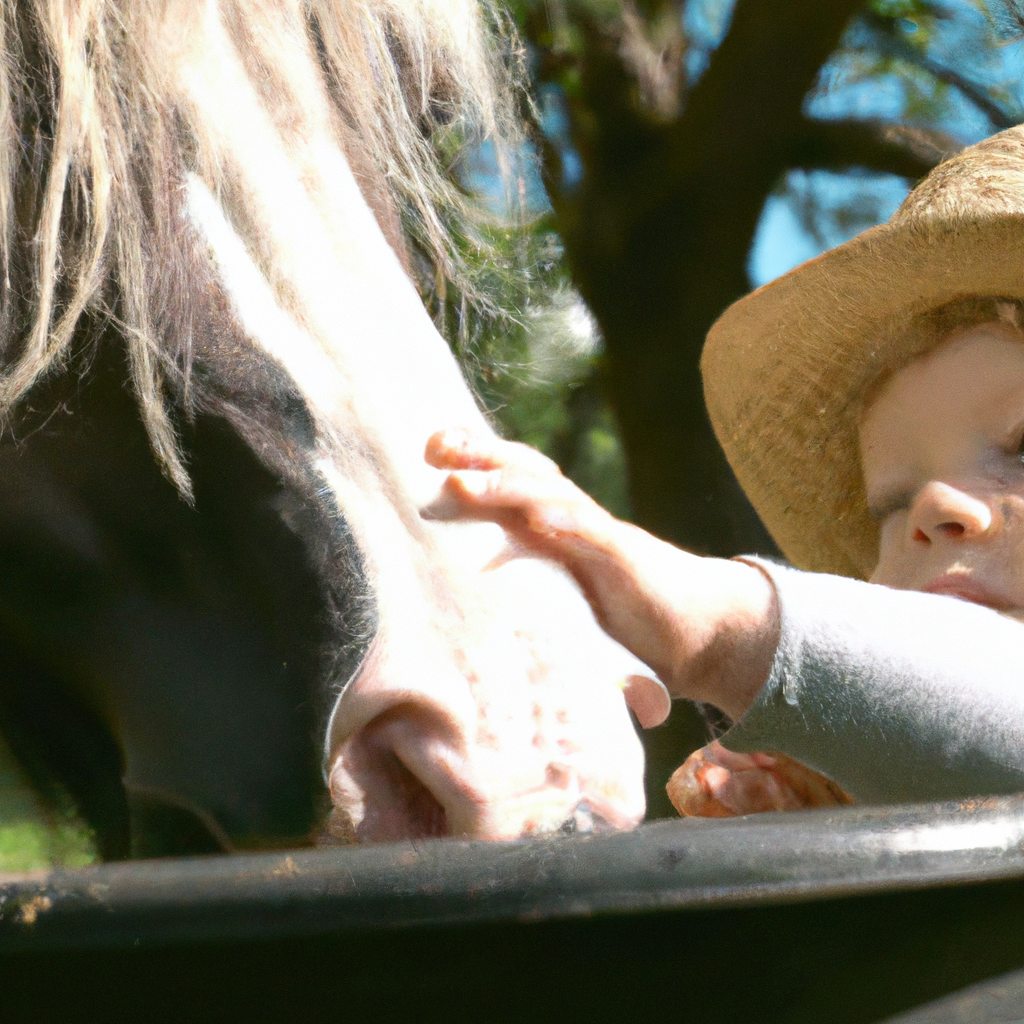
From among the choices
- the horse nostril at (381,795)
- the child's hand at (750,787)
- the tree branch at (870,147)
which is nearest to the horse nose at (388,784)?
the horse nostril at (381,795)

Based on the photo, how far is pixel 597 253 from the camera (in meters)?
1.33

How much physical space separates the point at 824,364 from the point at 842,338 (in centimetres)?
2

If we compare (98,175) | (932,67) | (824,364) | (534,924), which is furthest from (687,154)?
(534,924)

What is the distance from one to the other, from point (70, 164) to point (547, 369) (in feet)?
1.32

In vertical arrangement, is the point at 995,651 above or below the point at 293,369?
below

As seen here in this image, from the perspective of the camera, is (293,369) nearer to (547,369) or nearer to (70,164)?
(70,164)

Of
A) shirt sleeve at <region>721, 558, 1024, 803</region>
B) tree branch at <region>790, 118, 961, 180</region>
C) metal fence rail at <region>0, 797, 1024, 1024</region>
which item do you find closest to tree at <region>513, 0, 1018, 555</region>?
tree branch at <region>790, 118, 961, 180</region>

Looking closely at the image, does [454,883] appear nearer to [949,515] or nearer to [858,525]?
[949,515]

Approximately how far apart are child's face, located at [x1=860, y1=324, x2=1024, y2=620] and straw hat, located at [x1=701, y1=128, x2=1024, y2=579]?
0.03 meters

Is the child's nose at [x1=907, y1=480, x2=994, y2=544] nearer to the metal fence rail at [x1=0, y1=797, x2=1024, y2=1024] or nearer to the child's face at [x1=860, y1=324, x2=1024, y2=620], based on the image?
the child's face at [x1=860, y1=324, x2=1024, y2=620]

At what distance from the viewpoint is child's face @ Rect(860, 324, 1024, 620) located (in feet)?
1.46

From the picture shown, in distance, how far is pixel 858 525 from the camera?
638mm

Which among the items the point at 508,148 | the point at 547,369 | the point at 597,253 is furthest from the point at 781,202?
the point at 508,148

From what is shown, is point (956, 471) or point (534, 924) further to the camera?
point (956, 471)
